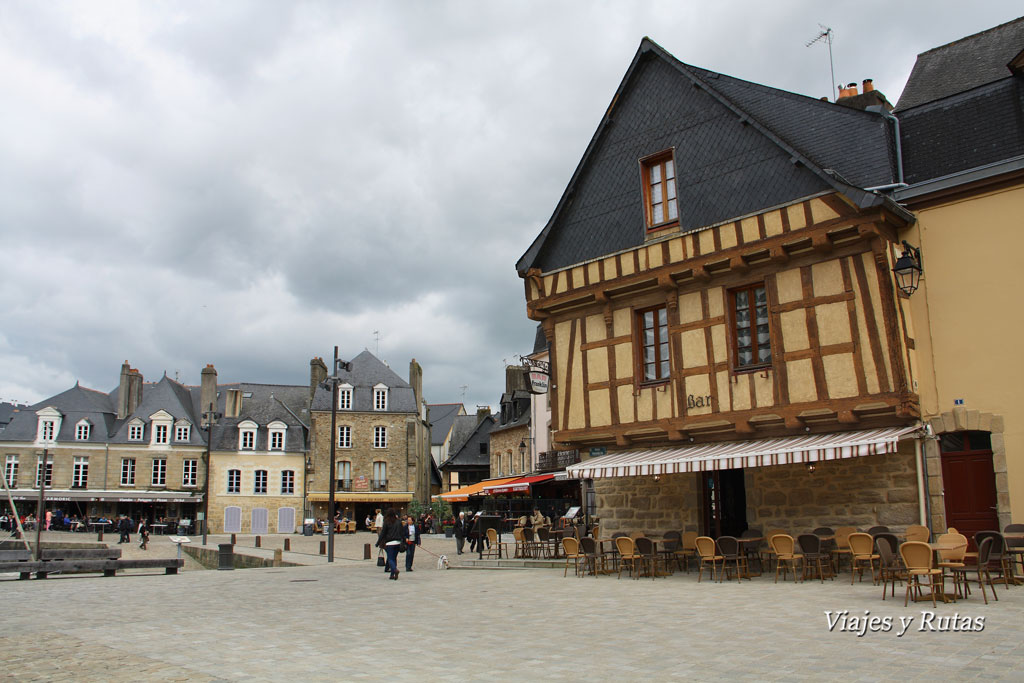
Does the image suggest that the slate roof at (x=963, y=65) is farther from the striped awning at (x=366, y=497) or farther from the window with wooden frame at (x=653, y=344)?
the striped awning at (x=366, y=497)

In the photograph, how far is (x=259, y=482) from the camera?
140 ft

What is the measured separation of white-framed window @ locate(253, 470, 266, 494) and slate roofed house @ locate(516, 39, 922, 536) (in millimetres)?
31160

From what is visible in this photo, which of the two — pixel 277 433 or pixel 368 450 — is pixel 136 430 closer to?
pixel 277 433

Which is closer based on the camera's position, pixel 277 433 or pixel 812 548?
pixel 812 548

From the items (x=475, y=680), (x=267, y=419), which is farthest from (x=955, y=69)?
(x=267, y=419)

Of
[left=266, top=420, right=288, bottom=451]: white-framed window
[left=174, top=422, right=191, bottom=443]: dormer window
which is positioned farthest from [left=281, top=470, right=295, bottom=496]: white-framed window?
[left=174, top=422, right=191, bottom=443]: dormer window

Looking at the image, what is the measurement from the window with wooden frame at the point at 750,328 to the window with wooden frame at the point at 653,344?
120 cm

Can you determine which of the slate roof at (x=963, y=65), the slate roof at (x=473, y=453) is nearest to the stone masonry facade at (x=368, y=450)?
the slate roof at (x=473, y=453)

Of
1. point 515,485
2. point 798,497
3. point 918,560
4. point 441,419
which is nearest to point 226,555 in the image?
point 515,485

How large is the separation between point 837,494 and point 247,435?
3687 cm

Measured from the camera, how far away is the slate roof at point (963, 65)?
11.9 m

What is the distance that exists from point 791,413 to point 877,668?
6.69 meters

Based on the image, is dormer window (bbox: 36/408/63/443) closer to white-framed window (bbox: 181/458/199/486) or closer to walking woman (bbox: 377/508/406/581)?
white-framed window (bbox: 181/458/199/486)

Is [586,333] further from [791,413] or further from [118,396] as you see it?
[118,396]
